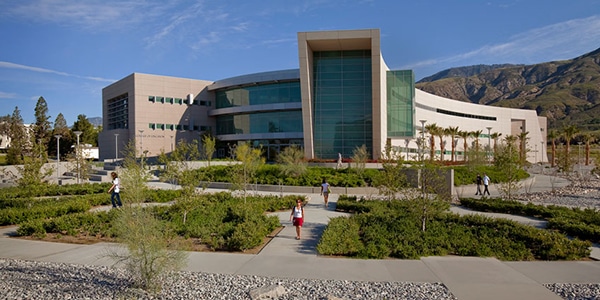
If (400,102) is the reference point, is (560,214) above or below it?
below

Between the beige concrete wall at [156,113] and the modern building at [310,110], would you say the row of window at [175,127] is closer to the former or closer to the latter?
the modern building at [310,110]

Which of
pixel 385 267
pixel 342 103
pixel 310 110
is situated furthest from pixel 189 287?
pixel 342 103

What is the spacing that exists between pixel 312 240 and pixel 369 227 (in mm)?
2055

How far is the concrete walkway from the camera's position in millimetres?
8102

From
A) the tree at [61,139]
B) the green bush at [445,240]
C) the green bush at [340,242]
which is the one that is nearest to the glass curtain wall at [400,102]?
the green bush at [445,240]

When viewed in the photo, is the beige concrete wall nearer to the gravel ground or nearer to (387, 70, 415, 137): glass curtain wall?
(387, 70, 415, 137): glass curtain wall

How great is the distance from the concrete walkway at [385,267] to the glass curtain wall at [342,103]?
108 feet

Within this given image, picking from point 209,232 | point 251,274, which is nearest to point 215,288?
point 251,274

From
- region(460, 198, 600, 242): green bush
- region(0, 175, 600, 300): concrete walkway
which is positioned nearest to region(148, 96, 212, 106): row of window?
region(460, 198, 600, 242): green bush

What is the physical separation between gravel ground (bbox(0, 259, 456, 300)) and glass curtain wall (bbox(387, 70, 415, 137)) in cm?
4176

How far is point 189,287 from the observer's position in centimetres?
793

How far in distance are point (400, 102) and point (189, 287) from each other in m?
44.3

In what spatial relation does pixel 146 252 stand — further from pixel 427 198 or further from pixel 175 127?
pixel 175 127

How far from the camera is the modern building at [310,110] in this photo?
43375mm
